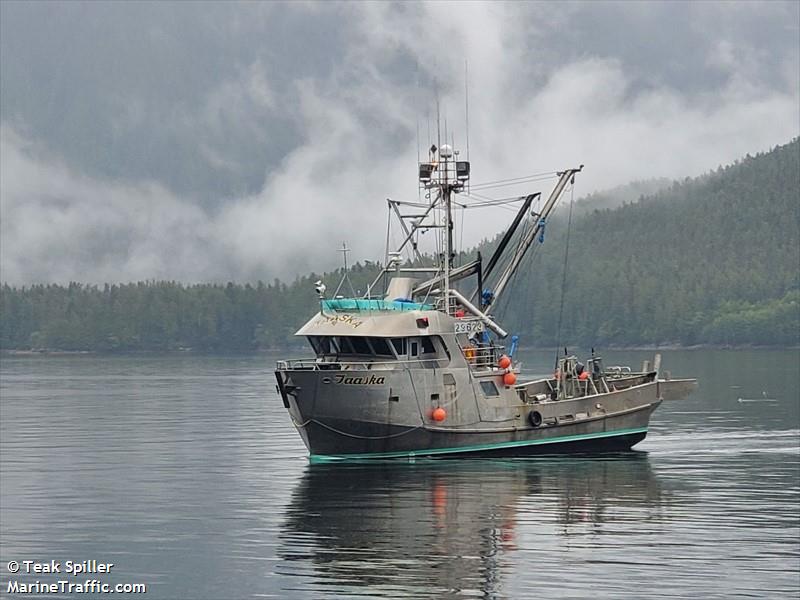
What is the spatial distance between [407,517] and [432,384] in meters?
11.1

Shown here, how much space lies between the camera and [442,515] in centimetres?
4788

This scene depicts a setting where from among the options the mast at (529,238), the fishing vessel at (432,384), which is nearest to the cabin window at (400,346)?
the fishing vessel at (432,384)

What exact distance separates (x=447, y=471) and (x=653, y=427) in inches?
973

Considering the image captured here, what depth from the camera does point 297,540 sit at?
43.7 metres

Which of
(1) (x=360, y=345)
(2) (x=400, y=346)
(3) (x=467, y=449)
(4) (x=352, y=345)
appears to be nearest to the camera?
(2) (x=400, y=346)

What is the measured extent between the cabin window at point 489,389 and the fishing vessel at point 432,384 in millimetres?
38

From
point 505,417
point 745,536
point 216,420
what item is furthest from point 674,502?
point 216,420

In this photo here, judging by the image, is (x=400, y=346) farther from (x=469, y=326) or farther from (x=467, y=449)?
(x=467, y=449)

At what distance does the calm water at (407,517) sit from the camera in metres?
38.4

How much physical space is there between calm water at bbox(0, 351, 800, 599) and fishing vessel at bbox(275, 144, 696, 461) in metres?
1.08

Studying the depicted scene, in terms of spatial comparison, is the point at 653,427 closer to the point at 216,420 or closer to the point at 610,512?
the point at 216,420

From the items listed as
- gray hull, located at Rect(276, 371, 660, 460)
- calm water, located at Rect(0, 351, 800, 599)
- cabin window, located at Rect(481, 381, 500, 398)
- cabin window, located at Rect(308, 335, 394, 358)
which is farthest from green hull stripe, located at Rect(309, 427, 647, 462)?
cabin window, located at Rect(308, 335, 394, 358)

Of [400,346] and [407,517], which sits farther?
[400,346]

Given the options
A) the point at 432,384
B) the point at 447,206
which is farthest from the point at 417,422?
the point at 447,206
